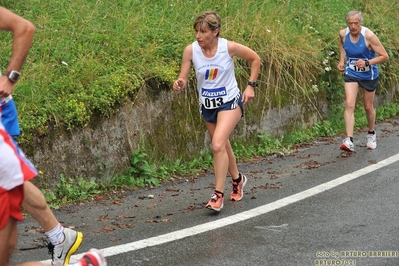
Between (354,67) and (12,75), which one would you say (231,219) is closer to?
(12,75)

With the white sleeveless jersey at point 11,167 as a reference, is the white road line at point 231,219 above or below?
below

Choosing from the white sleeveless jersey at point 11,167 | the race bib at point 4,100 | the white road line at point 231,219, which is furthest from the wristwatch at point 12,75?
the white road line at point 231,219

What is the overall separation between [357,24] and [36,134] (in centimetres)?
506

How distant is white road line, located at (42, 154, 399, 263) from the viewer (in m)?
5.62

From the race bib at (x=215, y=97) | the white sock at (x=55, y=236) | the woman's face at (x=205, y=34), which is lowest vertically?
the white sock at (x=55, y=236)

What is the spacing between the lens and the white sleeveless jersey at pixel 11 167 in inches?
134

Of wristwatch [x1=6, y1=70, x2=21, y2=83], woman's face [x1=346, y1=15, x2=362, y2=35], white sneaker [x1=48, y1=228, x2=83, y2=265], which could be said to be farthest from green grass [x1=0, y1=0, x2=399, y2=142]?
wristwatch [x1=6, y1=70, x2=21, y2=83]

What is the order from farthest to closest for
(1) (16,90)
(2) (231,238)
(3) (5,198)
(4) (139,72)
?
(4) (139,72)
(1) (16,90)
(2) (231,238)
(3) (5,198)

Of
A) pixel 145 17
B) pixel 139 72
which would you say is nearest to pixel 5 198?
pixel 139 72

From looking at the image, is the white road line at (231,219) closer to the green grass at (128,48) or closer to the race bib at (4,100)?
the race bib at (4,100)

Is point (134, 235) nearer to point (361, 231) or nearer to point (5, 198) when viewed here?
point (361, 231)

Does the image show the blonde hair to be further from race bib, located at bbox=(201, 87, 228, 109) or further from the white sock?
the white sock

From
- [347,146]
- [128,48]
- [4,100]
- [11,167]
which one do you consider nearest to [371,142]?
[347,146]

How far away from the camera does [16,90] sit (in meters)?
7.58
